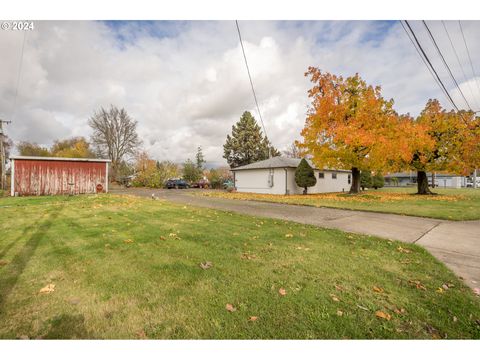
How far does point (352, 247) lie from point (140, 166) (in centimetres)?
4380

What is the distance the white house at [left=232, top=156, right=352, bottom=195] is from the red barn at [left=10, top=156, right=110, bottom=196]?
1379 centimetres

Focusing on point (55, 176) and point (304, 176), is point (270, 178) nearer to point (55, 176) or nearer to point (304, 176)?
point (304, 176)

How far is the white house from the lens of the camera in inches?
909

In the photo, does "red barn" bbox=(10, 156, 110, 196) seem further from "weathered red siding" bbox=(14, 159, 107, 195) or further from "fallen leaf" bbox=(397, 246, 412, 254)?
"fallen leaf" bbox=(397, 246, 412, 254)

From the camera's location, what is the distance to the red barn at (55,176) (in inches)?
714

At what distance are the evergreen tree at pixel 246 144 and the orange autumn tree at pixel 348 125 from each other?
982 inches

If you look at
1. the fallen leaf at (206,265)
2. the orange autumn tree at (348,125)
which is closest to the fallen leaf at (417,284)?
the fallen leaf at (206,265)

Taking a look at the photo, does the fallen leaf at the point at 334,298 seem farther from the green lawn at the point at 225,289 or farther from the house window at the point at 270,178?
the house window at the point at 270,178

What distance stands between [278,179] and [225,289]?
68.3ft

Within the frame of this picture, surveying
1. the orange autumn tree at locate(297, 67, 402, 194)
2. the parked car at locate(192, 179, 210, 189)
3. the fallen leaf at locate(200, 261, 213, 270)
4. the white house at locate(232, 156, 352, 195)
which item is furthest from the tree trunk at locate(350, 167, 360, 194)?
the parked car at locate(192, 179, 210, 189)

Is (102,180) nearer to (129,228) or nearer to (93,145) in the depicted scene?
(129,228)

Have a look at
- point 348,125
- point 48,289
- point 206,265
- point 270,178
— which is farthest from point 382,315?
point 270,178
